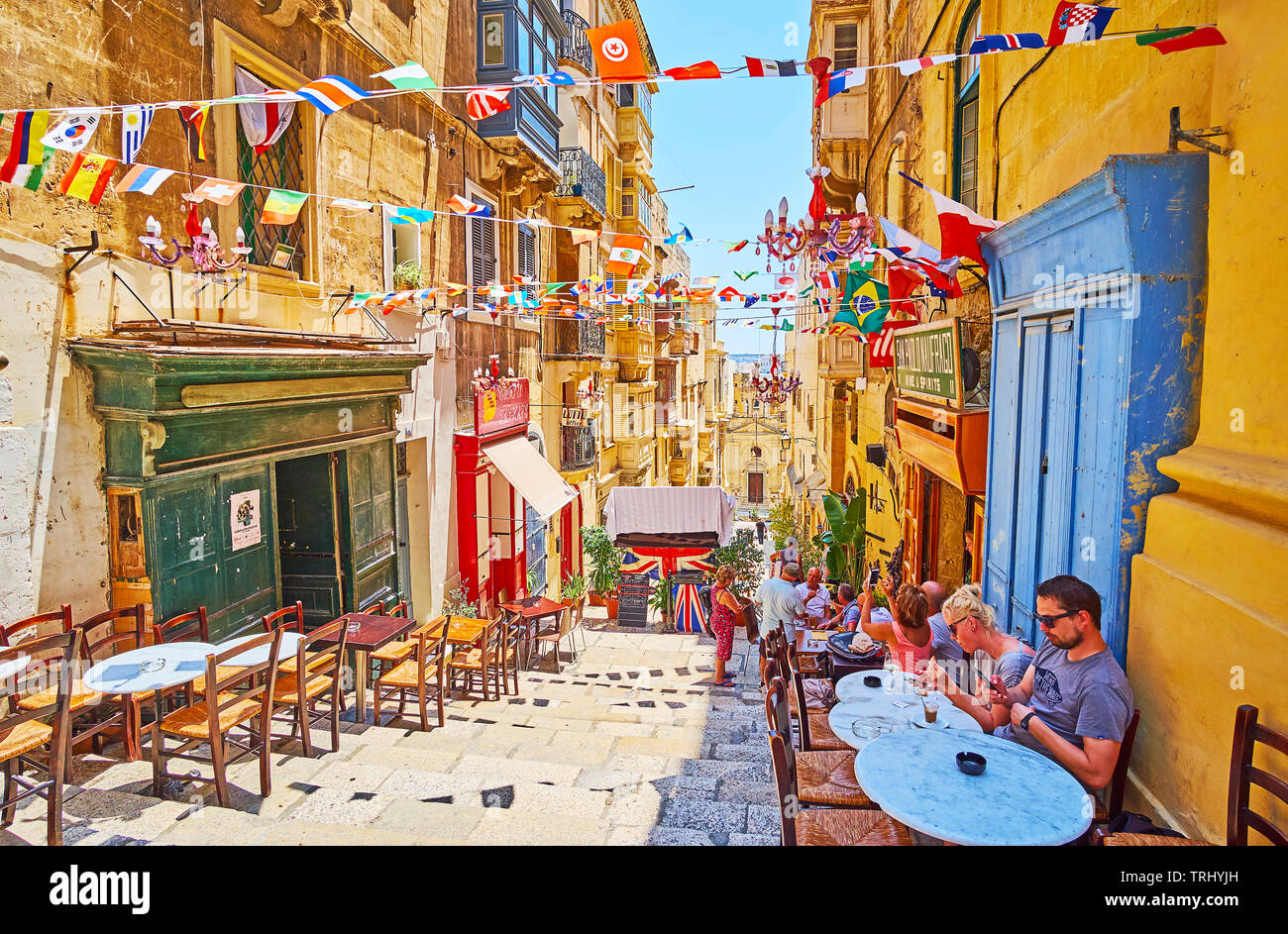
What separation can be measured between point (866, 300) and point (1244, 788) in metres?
7.33

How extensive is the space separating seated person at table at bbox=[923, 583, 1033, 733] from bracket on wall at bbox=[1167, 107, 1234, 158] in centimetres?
281

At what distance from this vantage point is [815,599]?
8.69 meters

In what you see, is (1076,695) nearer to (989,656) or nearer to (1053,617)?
(1053,617)

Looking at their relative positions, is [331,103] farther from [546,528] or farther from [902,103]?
[546,528]

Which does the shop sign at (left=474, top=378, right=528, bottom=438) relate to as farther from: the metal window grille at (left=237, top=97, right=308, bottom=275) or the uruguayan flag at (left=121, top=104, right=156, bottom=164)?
the uruguayan flag at (left=121, top=104, right=156, bottom=164)

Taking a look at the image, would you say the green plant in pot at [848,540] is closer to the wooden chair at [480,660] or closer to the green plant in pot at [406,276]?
the wooden chair at [480,660]

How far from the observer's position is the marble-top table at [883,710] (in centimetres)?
416

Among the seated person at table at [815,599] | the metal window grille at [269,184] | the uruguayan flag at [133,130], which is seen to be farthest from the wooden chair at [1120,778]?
the metal window grille at [269,184]

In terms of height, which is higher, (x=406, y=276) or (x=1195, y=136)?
(x=406, y=276)

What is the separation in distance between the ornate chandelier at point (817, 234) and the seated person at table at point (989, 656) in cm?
470

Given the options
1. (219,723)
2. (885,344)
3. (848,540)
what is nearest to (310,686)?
(219,723)

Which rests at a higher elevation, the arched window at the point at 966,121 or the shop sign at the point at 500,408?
the arched window at the point at 966,121

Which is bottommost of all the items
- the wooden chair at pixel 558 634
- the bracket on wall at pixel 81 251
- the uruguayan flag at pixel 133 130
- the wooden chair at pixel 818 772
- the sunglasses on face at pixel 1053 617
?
the wooden chair at pixel 558 634

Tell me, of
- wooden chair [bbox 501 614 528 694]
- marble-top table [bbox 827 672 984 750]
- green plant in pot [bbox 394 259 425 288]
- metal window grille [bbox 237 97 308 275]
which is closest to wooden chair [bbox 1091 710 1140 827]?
marble-top table [bbox 827 672 984 750]
